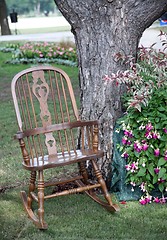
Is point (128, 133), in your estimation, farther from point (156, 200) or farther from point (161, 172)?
point (156, 200)

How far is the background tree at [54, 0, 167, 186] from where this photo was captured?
4.05 meters

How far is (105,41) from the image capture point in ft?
13.4

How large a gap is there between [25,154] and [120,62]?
44.5 inches

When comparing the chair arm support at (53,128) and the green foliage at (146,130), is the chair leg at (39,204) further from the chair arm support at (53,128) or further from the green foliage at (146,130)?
the green foliage at (146,130)

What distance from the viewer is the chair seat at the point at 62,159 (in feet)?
11.7

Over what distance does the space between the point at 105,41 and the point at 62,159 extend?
107 cm

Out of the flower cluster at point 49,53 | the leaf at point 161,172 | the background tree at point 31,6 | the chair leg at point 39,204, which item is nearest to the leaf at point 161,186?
the leaf at point 161,172

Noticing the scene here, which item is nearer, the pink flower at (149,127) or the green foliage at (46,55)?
the pink flower at (149,127)

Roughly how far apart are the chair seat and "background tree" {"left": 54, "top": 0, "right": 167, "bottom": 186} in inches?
16.0

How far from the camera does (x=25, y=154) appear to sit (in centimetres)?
369

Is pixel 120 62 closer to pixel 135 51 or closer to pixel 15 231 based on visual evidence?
pixel 135 51

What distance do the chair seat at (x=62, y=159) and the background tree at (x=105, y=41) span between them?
0.41 m

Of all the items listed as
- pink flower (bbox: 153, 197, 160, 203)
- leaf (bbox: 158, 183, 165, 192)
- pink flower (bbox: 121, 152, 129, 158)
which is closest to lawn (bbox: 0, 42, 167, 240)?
pink flower (bbox: 153, 197, 160, 203)

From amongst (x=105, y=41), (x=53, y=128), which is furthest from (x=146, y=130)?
(x=105, y=41)
